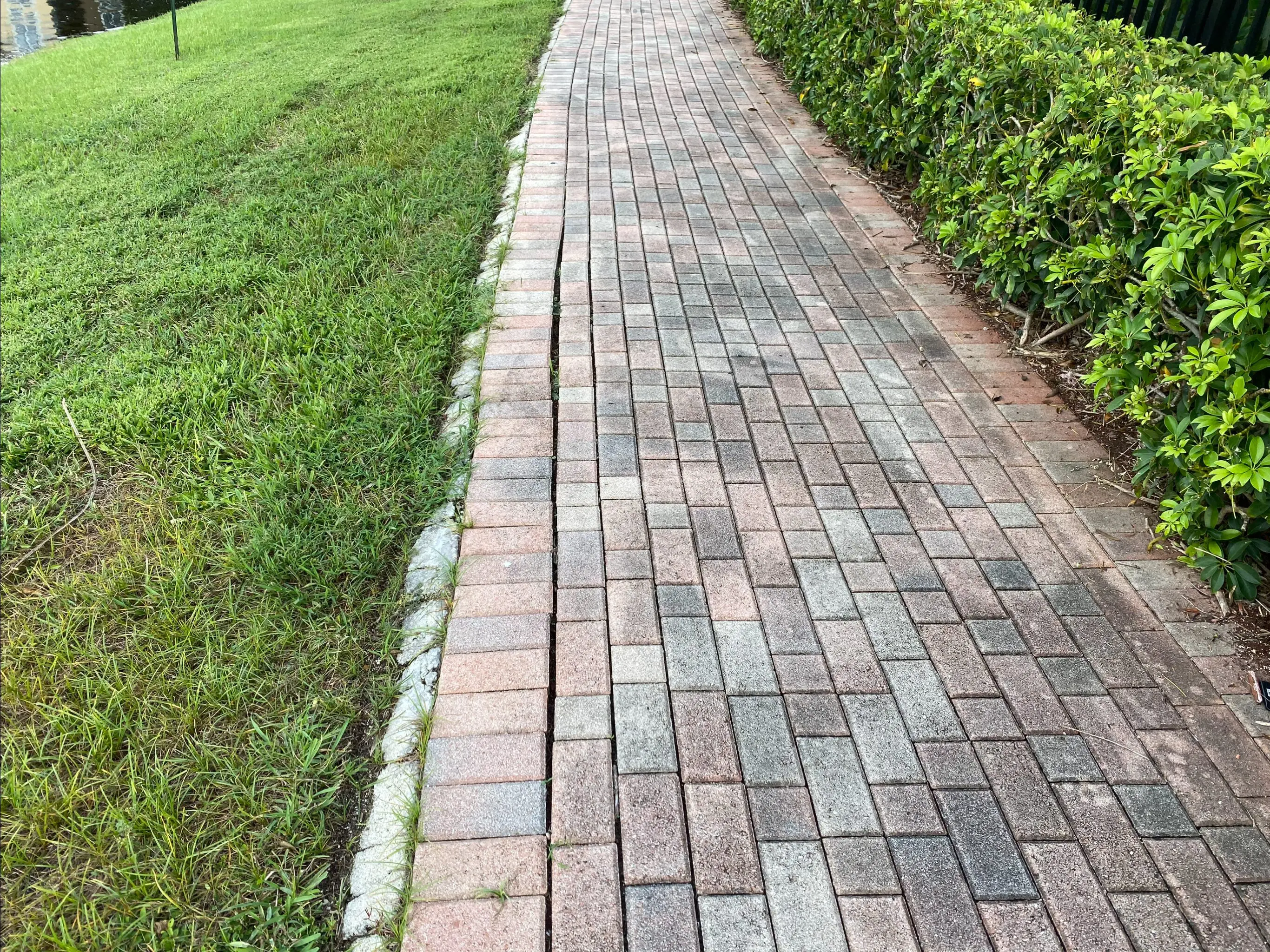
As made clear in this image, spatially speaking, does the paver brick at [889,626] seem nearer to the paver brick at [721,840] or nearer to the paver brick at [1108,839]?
the paver brick at [1108,839]

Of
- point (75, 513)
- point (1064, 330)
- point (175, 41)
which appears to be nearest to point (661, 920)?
point (75, 513)

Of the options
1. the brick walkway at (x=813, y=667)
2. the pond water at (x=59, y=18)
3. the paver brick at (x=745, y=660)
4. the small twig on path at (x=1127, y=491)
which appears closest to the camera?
the brick walkway at (x=813, y=667)

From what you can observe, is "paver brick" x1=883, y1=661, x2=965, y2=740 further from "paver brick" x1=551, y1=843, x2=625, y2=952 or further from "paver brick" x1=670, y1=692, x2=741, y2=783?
"paver brick" x1=551, y1=843, x2=625, y2=952

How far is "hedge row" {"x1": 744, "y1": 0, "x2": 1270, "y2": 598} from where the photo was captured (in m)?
2.48

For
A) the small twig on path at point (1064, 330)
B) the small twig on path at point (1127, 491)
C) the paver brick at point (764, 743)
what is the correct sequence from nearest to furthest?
1. the paver brick at point (764, 743)
2. the small twig on path at point (1127, 491)
3. the small twig on path at point (1064, 330)

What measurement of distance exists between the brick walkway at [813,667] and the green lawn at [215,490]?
0.34m

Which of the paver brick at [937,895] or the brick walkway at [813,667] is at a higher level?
the brick walkway at [813,667]

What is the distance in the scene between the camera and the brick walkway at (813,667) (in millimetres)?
1874

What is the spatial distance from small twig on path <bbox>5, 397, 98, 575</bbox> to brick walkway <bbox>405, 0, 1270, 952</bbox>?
4.49ft

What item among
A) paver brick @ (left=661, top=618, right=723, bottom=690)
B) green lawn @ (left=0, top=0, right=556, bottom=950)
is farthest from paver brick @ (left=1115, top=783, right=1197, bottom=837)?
green lawn @ (left=0, top=0, right=556, bottom=950)

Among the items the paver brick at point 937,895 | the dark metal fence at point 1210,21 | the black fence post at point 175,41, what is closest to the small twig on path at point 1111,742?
the paver brick at point 937,895

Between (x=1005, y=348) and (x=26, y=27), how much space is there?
18.9 m

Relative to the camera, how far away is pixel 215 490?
302 cm

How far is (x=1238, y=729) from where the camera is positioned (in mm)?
2258
